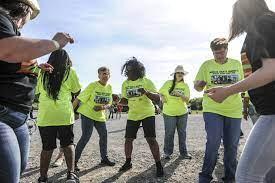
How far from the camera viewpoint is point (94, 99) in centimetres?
884

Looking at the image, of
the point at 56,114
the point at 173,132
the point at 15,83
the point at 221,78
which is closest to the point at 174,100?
the point at 173,132

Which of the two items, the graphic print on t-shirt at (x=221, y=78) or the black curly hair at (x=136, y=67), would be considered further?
the black curly hair at (x=136, y=67)

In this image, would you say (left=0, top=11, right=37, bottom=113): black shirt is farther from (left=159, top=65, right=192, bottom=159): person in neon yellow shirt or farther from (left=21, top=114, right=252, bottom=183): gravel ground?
(left=159, top=65, right=192, bottom=159): person in neon yellow shirt

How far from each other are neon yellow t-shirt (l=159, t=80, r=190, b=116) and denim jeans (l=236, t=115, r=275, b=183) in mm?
6780

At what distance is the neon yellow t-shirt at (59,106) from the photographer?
6.62 metres

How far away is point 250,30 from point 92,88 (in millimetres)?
5826

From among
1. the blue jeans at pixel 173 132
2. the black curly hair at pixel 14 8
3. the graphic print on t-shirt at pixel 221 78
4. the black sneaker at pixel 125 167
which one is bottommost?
the black sneaker at pixel 125 167

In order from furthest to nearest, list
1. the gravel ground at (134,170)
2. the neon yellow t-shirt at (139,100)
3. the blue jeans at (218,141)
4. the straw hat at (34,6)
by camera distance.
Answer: the neon yellow t-shirt at (139,100) → the gravel ground at (134,170) → the blue jeans at (218,141) → the straw hat at (34,6)

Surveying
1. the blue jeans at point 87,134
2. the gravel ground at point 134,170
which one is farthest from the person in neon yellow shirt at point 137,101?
the blue jeans at point 87,134

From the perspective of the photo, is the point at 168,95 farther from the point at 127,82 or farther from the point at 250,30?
the point at 250,30

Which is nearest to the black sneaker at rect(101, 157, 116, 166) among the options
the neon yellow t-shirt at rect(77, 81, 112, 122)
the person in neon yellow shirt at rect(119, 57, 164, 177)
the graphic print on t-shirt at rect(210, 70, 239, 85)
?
the person in neon yellow shirt at rect(119, 57, 164, 177)

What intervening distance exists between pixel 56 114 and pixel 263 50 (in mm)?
4073

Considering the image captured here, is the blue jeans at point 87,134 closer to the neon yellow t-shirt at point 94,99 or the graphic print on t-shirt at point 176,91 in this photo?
the neon yellow t-shirt at point 94,99

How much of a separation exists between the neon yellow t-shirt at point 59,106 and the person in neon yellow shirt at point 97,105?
1.72 m
